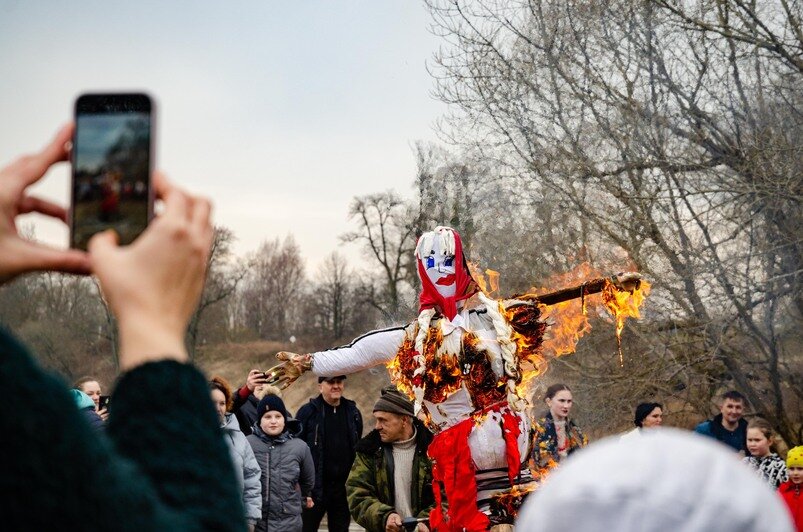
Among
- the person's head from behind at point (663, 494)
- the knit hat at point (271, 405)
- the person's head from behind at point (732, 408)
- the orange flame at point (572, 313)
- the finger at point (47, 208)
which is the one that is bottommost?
the person's head from behind at point (732, 408)

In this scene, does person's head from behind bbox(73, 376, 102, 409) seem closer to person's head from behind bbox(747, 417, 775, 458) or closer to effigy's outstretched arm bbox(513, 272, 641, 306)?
effigy's outstretched arm bbox(513, 272, 641, 306)

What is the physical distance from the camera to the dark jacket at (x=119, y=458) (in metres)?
0.97

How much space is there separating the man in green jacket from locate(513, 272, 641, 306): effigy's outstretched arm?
1.66 meters

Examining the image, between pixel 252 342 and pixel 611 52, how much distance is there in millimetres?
44942

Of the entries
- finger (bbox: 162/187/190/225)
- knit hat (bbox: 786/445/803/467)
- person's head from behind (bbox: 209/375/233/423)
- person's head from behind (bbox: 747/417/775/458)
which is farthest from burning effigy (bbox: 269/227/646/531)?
finger (bbox: 162/187/190/225)

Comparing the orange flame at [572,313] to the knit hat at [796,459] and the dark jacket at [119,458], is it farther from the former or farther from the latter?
the dark jacket at [119,458]

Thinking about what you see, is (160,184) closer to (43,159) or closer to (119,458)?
(43,159)

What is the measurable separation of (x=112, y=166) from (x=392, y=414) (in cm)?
590

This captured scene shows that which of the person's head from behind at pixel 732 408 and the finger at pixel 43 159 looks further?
the person's head from behind at pixel 732 408

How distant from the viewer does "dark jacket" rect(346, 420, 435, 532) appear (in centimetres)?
711

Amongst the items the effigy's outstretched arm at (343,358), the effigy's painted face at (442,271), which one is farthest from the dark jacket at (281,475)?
the effigy's painted face at (442,271)

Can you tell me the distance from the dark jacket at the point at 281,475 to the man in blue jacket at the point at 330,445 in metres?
0.99

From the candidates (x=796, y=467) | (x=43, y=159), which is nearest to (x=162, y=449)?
(x=43, y=159)

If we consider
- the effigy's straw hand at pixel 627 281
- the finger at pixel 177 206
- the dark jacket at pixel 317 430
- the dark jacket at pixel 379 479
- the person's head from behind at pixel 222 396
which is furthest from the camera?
the dark jacket at pixel 317 430
